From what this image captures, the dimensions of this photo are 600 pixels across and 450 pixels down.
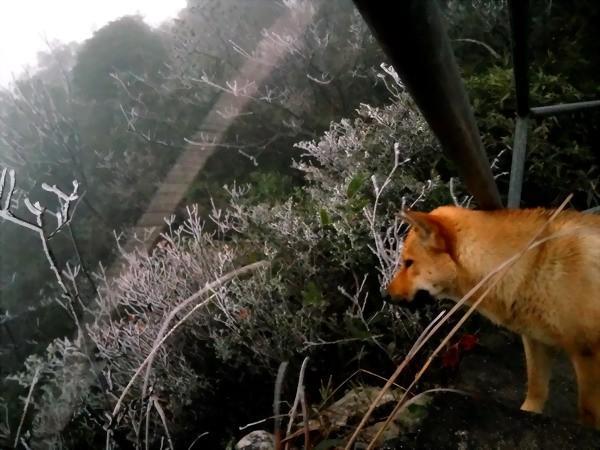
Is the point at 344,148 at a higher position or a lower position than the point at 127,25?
lower

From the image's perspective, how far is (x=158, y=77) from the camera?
10656 mm

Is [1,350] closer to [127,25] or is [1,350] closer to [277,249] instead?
[277,249]

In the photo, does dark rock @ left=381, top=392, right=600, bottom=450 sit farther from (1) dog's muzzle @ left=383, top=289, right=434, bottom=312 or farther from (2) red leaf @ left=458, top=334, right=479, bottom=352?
(2) red leaf @ left=458, top=334, right=479, bottom=352

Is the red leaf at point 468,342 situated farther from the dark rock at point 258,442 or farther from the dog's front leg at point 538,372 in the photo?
the dark rock at point 258,442

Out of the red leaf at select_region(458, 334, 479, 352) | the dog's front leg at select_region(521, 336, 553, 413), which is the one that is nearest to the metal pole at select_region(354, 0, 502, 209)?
the dog's front leg at select_region(521, 336, 553, 413)

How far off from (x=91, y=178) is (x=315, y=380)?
30.3 feet

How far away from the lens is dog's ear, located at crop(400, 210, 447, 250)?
4.80 feet

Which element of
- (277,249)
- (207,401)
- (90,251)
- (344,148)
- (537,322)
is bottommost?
(90,251)

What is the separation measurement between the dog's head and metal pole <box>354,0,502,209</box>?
984 millimetres

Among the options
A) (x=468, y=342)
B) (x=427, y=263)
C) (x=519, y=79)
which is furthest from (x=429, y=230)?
(x=468, y=342)

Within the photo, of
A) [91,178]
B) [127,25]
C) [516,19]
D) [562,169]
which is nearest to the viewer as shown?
[516,19]

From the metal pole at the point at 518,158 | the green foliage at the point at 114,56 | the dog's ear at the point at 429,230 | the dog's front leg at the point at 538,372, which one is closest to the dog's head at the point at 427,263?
the dog's ear at the point at 429,230

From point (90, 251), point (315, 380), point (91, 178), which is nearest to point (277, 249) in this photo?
point (315, 380)

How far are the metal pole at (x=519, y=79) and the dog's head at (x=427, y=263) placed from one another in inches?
12.6
